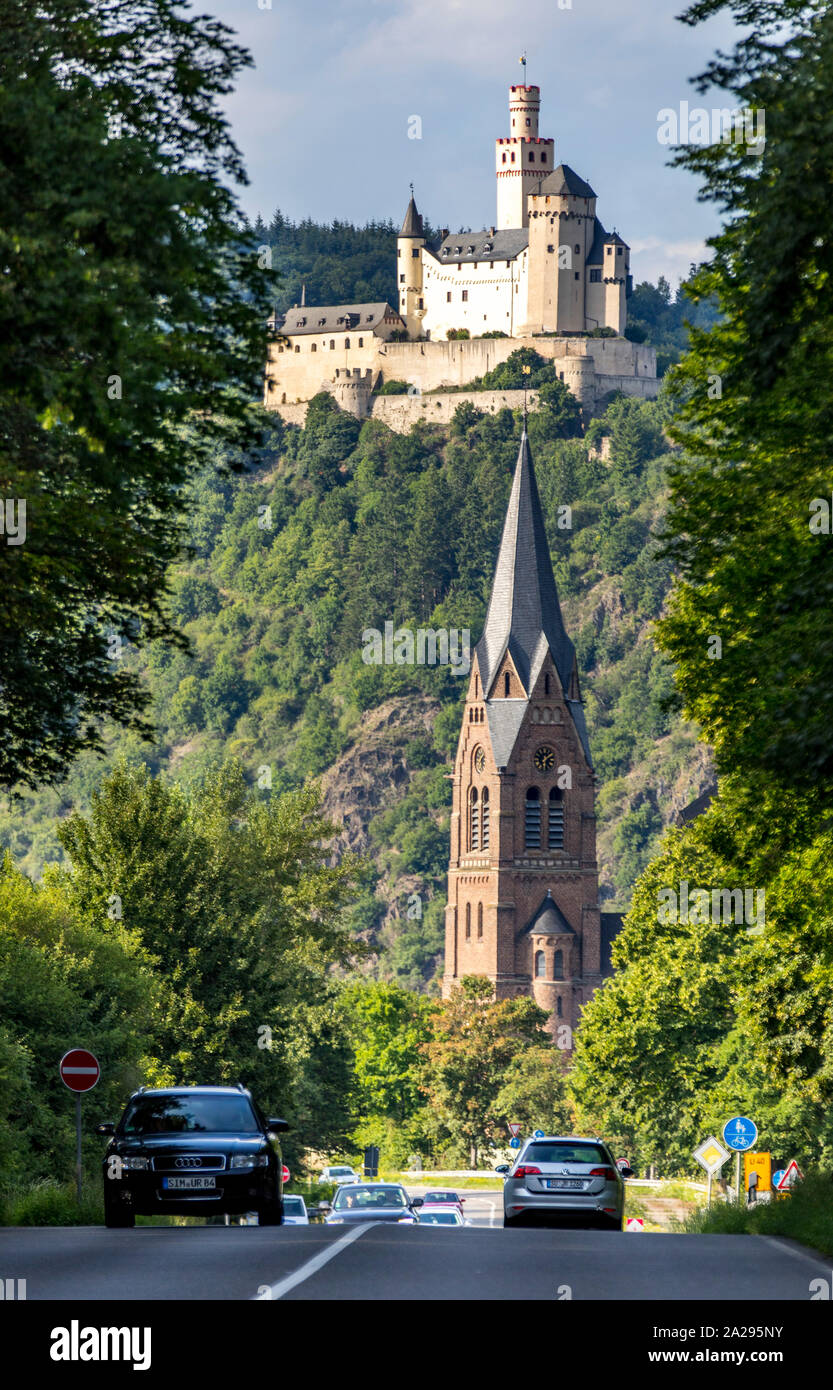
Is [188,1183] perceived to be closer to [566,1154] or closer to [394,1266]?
[394,1266]

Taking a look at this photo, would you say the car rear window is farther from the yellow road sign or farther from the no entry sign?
the yellow road sign

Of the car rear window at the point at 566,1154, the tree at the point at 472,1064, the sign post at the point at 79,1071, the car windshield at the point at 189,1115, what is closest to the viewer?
the car windshield at the point at 189,1115

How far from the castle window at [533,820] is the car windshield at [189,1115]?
385 ft

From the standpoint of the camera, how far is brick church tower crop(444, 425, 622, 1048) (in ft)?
454

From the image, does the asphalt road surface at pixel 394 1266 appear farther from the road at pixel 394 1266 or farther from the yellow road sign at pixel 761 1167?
the yellow road sign at pixel 761 1167

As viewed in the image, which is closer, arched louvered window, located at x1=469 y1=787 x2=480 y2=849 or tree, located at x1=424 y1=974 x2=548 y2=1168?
tree, located at x1=424 y1=974 x2=548 y2=1168

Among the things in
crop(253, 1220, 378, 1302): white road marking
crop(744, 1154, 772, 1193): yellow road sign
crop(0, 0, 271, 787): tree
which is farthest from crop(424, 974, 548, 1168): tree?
crop(253, 1220, 378, 1302): white road marking

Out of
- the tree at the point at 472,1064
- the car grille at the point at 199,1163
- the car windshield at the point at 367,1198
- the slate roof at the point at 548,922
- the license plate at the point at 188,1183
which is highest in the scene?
the car grille at the point at 199,1163

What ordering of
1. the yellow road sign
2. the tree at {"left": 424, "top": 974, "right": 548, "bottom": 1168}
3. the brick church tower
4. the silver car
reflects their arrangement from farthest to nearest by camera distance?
the brick church tower < the tree at {"left": 424, "top": 974, "right": 548, "bottom": 1168} < the yellow road sign < the silver car

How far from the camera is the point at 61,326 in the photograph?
56.0 feet

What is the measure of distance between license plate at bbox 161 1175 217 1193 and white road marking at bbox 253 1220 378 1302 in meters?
1.95

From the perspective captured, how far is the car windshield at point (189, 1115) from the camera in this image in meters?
22.8

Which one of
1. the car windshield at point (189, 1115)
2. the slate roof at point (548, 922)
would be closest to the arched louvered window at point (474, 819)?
the slate roof at point (548, 922)
